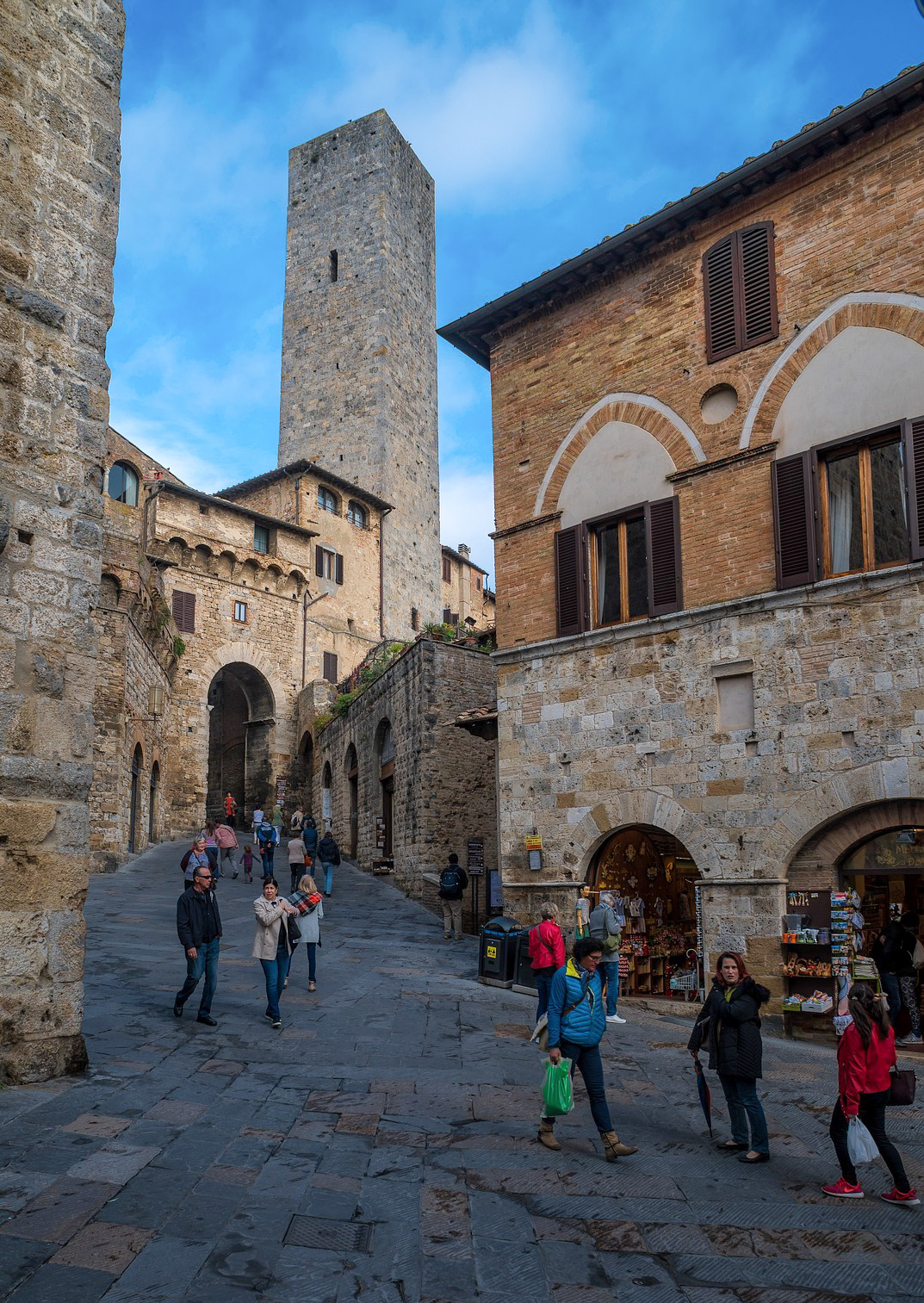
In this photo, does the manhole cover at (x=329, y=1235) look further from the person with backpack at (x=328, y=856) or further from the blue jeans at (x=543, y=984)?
the person with backpack at (x=328, y=856)

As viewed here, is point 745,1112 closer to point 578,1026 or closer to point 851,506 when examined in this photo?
point 578,1026

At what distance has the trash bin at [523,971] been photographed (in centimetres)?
1303

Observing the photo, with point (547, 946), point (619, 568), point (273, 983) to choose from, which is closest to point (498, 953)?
point (547, 946)

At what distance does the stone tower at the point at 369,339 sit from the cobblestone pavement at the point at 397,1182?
37.3 m

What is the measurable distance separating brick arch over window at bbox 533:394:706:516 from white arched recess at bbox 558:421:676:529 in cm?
9

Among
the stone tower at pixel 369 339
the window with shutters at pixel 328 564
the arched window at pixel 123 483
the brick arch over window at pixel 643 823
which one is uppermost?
the stone tower at pixel 369 339

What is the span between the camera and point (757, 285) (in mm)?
13039

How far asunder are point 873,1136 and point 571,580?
9197 mm

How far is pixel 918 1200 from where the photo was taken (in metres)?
6.08

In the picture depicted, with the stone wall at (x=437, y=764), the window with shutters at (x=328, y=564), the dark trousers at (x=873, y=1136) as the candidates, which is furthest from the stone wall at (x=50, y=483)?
the window with shutters at (x=328, y=564)

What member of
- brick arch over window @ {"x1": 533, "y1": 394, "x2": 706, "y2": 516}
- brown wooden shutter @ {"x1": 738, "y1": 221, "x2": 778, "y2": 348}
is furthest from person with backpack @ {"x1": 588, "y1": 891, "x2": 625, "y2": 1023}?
brown wooden shutter @ {"x1": 738, "y1": 221, "x2": 778, "y2": 348}

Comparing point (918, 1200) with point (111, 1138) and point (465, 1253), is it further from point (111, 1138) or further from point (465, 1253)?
point (111, 1138)

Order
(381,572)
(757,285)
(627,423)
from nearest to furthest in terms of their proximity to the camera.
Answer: (757,285)
(627,423)
(381,572)

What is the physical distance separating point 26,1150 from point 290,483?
38.3 m
